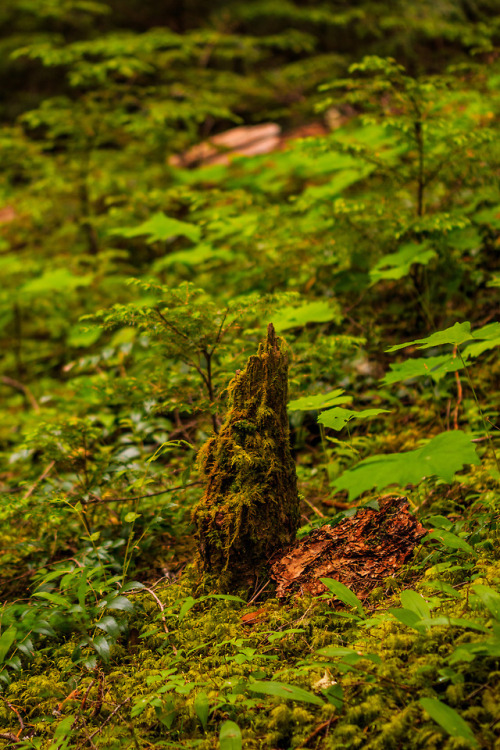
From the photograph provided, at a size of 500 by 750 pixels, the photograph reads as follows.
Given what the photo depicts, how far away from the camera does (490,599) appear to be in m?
1.38

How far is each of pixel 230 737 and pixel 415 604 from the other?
62cm

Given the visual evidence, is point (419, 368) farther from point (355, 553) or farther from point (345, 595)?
point (345, 595)

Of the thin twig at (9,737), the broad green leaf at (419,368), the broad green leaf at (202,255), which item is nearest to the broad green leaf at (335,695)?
the thin twig at (9,737)

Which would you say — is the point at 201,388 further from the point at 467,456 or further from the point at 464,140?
the point at 464,140

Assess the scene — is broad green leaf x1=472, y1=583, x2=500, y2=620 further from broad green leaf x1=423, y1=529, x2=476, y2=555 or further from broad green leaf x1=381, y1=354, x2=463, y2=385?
broad green leaf x1=381, y1=354, x2=463, y2=385

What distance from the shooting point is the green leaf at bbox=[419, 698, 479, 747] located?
44.7 inches

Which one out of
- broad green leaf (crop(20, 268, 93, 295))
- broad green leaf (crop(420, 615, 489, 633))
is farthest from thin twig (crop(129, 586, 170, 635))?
broad green leaf (crop(20, 268, 93, 295))

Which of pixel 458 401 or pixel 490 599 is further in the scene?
pixel 458 401

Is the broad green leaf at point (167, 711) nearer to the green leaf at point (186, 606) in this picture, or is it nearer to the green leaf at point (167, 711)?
the green leaf at point (167, 711)

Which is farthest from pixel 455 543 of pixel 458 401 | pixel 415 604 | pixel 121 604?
pixel 458 401

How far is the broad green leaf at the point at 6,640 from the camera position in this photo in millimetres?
1840

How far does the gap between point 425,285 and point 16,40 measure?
815cm

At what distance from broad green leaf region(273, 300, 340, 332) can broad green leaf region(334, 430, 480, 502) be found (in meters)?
1.74

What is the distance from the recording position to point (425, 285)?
12.2 ft
